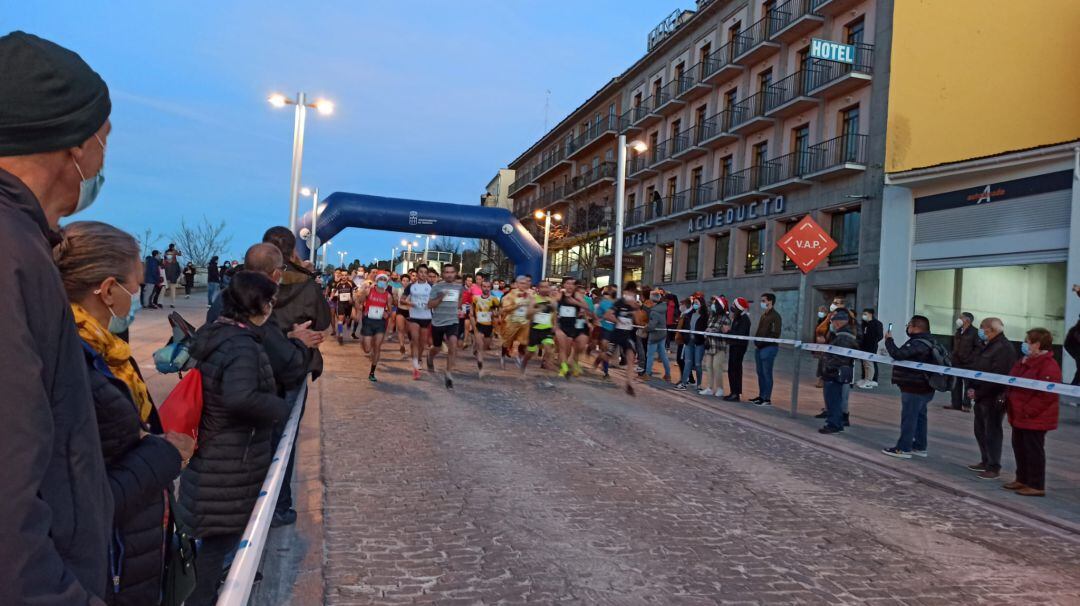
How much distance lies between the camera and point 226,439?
11.2 feet

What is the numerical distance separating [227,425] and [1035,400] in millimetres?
7080

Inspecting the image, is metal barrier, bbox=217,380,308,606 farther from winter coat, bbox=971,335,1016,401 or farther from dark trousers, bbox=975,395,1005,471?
winter coat, bbox=971,335,1016,401

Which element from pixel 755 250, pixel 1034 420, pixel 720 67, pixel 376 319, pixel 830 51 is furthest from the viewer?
pixel 720 67

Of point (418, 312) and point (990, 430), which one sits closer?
point (990, 430)

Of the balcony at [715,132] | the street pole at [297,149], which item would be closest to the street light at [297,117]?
the street pole at [297,149]

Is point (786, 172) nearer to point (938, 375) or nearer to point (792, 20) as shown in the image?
point (792, 20)

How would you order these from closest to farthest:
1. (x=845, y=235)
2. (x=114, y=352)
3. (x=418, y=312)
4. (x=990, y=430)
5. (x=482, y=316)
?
(x=114, y=352)
(x=990, y=430)
(x=418, y=312)
(x=482, y=316)
(x=845, y=235)

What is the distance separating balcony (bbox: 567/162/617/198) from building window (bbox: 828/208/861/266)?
61.1 ft

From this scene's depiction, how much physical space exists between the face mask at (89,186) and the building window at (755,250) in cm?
3021

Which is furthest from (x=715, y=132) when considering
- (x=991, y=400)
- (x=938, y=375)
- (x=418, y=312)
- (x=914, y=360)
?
(x=991, y=400)

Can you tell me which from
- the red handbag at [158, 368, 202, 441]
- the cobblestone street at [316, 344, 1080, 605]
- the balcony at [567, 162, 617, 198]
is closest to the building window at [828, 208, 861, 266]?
the cobblestone street at [316, 344, 1080, 605]

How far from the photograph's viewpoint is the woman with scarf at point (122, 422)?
161 cm

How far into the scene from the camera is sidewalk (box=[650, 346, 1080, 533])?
6875 millimetres

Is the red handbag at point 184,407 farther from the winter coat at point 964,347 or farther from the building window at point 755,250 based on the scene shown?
the building window at point 755,250
